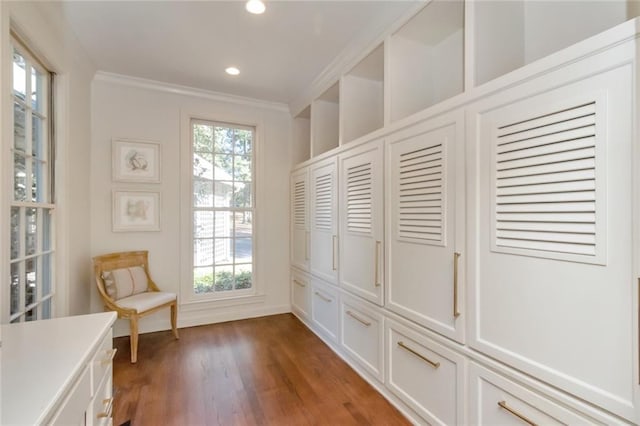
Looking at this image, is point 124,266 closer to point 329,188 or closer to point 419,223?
point 329,188

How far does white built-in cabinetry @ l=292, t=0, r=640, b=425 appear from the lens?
1054 millimetres

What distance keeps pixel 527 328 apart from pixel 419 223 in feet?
2.52

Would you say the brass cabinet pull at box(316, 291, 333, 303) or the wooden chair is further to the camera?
the brass cabinet pull at box(316, 291, 333, 303)

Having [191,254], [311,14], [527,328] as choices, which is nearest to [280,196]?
[191,254]

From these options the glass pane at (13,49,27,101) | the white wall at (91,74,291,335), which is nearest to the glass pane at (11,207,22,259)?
the glass pane at (13,49,27,101)

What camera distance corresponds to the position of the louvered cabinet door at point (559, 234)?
40.6 inches

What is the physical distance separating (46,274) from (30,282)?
0.28 meters

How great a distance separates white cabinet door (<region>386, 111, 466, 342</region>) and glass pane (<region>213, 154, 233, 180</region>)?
7.78 feet

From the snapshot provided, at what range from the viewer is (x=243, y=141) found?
3953mm

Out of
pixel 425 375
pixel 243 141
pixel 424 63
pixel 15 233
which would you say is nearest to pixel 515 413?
pixel 425 375

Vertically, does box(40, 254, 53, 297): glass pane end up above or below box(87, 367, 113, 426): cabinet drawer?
above

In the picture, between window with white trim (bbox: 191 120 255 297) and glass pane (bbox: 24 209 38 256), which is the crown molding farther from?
glass pane (bbox: 24 209 38 256)

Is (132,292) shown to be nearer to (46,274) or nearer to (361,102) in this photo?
(46,274)

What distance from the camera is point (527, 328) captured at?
1.31m
